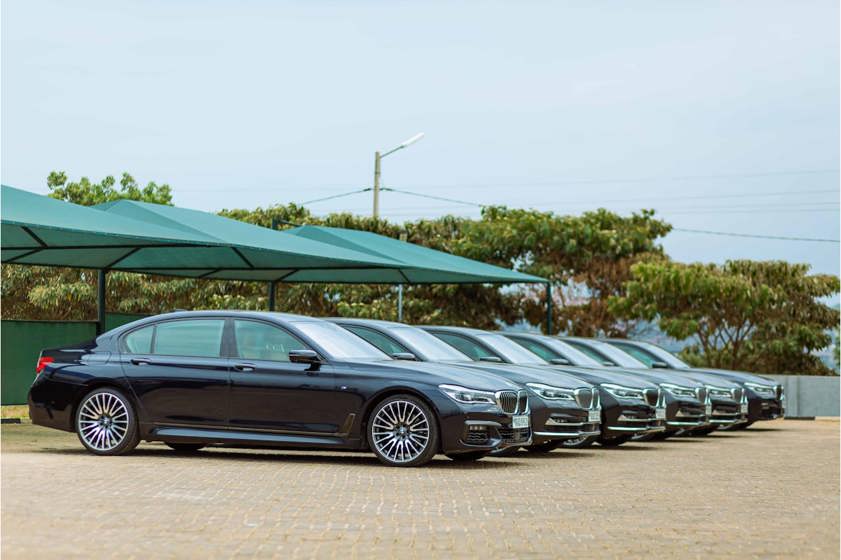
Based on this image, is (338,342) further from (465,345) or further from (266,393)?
(465,345)

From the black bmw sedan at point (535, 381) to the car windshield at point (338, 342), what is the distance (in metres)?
0.52

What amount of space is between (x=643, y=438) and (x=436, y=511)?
11.9m

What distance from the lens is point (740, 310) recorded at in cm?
4125

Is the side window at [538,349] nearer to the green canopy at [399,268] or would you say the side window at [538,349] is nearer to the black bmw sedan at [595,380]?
the black bmw sedan at [595,380]

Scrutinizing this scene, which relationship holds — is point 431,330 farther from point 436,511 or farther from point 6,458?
point 436,511

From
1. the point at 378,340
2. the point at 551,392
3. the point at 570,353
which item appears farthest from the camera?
the point at 570,353

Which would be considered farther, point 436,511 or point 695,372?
point 695,372

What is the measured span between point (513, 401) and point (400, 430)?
1.30 metres

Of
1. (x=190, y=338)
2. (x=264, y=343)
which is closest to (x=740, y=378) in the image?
(x=264, y=343)

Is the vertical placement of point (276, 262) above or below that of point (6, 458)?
above

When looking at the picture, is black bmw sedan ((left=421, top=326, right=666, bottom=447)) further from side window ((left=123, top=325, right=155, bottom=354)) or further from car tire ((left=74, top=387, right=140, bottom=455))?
car tire ((left=74, top=387, right=140, bottom=455))

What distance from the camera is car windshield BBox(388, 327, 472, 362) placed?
16.8 metres

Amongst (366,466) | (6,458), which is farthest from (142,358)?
(366,466)

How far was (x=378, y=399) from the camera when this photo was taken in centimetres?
1458
